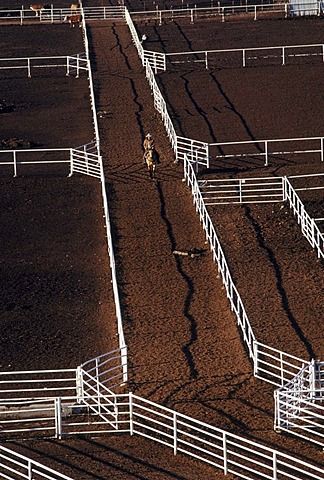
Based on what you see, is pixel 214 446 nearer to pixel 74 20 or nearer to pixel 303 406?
pixel 303 406

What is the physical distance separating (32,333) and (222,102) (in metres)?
25.9

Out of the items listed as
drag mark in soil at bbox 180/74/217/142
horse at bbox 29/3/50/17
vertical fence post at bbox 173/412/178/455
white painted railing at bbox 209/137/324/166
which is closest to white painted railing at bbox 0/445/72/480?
vertical fence post at bbox 173/412/178/455

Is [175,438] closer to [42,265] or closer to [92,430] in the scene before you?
[92,430]

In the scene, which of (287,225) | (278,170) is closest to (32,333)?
(287,225)

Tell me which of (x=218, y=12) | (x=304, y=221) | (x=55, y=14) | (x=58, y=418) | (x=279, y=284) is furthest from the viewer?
(x=55, y=14)

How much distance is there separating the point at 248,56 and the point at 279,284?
33391 millimetres

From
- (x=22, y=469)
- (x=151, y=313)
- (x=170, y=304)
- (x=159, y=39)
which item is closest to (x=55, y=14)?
(x=159, y=39)

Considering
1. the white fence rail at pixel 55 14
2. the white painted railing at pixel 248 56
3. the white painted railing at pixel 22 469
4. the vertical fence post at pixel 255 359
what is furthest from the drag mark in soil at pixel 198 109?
the white painted railing at pixel 22 469

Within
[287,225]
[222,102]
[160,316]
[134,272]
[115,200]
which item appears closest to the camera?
[160,316]

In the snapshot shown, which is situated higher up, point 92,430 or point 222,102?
point 222,102

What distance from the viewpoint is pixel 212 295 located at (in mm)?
33281

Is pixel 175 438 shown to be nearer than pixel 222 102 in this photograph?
Yes

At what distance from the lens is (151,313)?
106 ft


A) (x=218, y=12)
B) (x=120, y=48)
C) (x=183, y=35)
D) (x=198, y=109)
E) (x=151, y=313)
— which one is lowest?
(x=151, y=313)
